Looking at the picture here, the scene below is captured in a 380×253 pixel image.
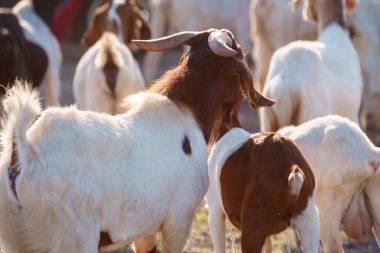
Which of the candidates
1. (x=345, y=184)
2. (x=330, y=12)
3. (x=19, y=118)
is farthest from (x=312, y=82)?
(x=19, y=118)

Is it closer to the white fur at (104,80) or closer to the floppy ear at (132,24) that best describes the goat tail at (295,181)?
the white fur at (104,80)

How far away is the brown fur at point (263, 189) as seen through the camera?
531cm

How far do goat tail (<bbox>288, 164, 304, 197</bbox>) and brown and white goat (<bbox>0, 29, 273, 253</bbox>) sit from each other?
18.7 inches

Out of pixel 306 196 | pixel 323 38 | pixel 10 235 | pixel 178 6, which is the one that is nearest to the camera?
pixel 10 235

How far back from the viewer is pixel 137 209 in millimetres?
5016

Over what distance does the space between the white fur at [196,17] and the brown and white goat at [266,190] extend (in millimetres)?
7389

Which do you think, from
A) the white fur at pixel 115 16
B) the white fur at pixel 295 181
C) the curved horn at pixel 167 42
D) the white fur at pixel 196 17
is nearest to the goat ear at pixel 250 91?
the curved horn at pixel 167 42

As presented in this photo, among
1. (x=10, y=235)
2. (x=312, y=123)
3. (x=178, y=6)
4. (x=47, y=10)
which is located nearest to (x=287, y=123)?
(x=312, y=123)

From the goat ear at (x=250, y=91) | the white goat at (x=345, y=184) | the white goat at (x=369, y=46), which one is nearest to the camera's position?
the goat ear at (x=250, y=91)

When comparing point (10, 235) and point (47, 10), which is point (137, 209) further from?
point (47, 10)

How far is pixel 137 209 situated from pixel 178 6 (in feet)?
27.6

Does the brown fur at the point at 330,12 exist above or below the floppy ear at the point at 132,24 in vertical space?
above

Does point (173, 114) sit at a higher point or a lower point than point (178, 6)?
higher

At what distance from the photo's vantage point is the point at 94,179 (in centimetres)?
482
